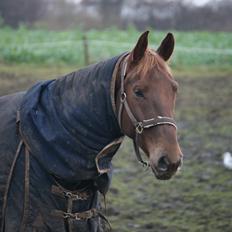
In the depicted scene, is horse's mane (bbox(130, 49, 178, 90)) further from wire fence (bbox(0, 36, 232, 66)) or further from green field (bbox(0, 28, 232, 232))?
wire fence (bbox(0, 36, 232, 66))

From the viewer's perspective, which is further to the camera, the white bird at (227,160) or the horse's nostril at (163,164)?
the white bird at (227,160)

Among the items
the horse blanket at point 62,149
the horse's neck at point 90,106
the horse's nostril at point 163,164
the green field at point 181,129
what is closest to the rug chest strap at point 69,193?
the horse blanket at point 62,149

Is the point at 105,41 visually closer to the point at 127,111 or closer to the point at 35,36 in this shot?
the point at 35,36

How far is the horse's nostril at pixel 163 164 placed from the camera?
2.38 m

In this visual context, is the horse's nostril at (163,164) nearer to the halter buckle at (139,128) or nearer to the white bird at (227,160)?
the halter buckle at (139,128)

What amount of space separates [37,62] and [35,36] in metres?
3.17

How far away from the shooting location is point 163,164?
7.86 ft

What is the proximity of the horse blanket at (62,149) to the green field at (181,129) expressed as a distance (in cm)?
168

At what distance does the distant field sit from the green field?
3 cm

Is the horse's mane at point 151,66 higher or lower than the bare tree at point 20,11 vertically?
lower

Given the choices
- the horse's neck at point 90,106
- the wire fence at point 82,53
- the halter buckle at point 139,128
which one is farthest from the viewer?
the wire fence at point 82,53

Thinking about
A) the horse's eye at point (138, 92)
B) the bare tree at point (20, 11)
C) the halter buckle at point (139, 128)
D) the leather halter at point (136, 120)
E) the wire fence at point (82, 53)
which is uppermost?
the bare tree at point (20, 11)

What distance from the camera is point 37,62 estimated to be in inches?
551

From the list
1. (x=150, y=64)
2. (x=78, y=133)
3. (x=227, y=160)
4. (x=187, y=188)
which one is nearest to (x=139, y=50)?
(x=150, y=64)
